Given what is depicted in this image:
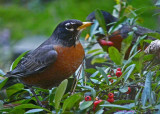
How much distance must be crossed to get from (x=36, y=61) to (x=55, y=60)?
0.17 m

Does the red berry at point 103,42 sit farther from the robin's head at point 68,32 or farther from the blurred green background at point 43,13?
the blurred green background at point 43,13

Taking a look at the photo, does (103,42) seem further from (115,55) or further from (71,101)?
(71,101)

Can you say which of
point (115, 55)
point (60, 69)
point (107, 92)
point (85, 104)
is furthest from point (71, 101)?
point (60, 69)

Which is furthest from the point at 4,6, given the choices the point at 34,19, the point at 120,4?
the point at 120,4

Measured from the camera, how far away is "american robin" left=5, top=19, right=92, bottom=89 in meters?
2.13

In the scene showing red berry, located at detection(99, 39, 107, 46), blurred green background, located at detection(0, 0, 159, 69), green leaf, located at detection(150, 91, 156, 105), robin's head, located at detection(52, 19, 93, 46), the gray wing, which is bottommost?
green leaf, located at detection(150, 91, 156, 105)

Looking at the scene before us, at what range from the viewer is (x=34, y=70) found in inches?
88.6

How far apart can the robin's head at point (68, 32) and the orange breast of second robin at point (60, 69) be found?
7 centimetres

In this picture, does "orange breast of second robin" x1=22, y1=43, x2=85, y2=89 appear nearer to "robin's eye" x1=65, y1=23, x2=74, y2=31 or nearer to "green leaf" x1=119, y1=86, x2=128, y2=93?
"robin's eye" x1=65, y1=23, x2=74, y2=31

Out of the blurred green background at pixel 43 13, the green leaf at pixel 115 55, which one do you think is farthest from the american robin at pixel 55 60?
the blurred green background at pixel 43 13

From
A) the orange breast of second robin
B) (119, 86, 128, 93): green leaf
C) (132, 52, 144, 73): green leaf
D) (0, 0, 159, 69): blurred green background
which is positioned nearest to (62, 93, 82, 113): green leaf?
(119, 86, 128, 93): green leaf

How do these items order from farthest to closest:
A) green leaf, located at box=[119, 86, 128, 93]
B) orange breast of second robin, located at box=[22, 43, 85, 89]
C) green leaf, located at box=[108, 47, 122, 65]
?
orange breast of second robin, located at box=[22, 43, 85, 89]
green leaf, located at box=[108, 47, 122, 65]
green leaf, located at box=[119, 86, 128, 93]

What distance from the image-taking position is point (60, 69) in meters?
2.12

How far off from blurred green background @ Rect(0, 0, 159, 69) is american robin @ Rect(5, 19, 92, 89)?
3.18m
